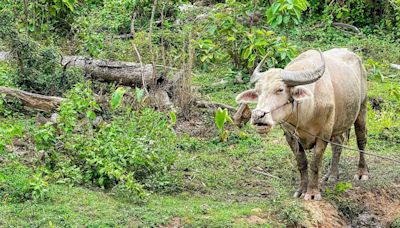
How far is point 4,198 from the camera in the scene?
6195 mm

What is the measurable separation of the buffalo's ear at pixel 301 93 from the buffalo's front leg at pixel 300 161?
26.7 inches

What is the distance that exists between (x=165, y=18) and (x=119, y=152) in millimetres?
6560

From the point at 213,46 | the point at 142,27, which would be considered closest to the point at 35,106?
the point at 213,46

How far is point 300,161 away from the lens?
700cm

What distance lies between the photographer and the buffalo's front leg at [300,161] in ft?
22.8

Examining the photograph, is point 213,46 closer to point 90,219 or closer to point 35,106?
point 35,106

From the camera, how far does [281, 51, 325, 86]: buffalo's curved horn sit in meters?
6.30

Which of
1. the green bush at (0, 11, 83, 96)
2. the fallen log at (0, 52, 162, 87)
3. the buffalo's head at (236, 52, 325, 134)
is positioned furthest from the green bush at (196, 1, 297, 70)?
the buffalo's head at (236, 52, 325, 134)

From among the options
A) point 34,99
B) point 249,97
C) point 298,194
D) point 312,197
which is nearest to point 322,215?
point 312,197

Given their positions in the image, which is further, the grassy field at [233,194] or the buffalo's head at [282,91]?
the buffalo's head at [282,91]

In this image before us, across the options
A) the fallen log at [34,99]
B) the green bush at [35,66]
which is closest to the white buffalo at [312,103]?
the fallen log at [34,99]

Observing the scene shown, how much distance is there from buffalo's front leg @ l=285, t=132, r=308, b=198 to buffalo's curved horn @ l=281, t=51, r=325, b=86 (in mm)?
754

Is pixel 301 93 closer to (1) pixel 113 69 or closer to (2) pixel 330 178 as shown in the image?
(2) pixel 330 178

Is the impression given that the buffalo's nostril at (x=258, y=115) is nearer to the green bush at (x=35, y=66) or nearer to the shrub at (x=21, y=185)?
the shrub at (x=21, y=185)
